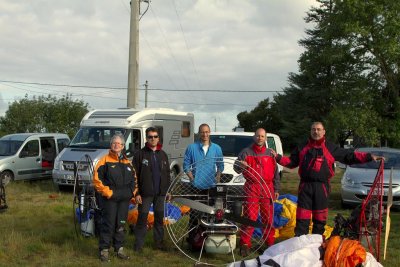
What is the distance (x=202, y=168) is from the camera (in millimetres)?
6840

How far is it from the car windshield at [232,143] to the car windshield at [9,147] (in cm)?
719

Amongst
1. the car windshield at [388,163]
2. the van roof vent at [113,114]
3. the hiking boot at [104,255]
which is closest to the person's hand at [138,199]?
the hiking boot at [104,255]

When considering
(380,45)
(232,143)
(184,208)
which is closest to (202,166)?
(184,208)

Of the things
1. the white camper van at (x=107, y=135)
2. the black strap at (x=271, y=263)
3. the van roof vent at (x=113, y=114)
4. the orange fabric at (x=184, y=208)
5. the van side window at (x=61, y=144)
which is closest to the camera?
the black strap at (x=271, y=263)

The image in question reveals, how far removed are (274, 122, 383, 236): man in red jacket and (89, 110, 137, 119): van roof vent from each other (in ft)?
29.0

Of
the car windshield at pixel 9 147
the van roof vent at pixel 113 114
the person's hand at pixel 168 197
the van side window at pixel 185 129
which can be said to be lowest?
the person's hand at pixel 168 197

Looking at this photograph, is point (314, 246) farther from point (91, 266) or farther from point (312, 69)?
point (312, 69)

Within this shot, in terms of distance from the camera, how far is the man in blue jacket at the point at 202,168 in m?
6.69

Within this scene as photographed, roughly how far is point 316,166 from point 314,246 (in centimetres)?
207

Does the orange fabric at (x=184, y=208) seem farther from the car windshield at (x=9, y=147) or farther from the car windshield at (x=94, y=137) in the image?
the car windshield at (x=9, y=147)

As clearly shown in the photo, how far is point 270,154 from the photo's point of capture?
6992mm

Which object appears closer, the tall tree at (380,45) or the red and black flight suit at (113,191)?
the red and black flight suit at (113,191)

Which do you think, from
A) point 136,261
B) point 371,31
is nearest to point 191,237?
point 136,261

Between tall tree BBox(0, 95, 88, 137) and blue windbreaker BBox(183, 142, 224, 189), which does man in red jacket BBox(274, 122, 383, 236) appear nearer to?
blue windbreaker BBox(183, 142, 224, 189)
